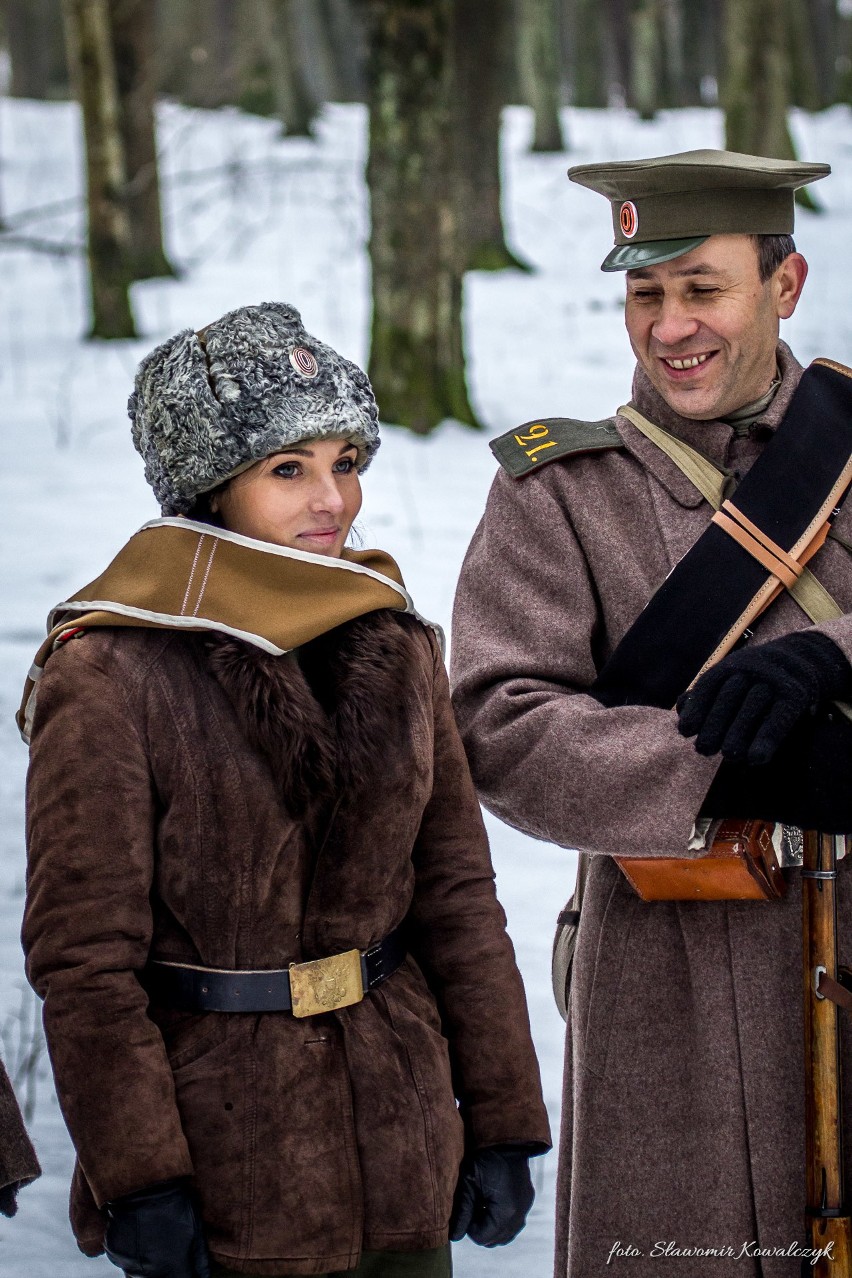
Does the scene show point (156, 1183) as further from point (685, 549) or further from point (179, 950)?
point (685, 549)

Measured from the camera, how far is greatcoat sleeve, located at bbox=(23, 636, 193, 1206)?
6.70 ft

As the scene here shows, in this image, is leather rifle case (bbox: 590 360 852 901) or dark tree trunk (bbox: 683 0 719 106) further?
dark tree trunk (bbox: 683 0 719 106)

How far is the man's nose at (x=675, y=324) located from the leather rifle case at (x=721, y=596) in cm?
22

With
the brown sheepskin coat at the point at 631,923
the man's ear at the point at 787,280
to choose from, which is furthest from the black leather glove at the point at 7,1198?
the man's ear at the point at 787,280

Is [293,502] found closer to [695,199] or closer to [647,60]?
[695,199]

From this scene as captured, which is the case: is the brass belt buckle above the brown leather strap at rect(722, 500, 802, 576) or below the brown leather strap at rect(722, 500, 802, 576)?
below

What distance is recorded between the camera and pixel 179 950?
7.12ft

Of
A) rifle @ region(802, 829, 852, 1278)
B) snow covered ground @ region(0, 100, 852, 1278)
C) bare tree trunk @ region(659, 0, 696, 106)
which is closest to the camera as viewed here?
rifle @ region(802, 829, 852, 1278)

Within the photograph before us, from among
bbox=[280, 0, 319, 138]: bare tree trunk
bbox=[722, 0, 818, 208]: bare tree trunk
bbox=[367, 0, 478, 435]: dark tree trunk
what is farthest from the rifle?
bbox=[280, 0, 319, 138]: bare tree trunk

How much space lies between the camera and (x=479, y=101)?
43.8ft

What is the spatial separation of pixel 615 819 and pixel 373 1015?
448mm

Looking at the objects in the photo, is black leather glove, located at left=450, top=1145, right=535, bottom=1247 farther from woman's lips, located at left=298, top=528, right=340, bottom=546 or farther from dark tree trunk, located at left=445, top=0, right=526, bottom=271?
dark tree trunk, located at left=445, top=0, right=526, bottom=271

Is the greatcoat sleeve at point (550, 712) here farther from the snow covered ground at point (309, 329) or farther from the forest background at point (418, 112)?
the forest background at point (418, 112)

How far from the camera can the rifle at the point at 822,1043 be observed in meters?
2.24
